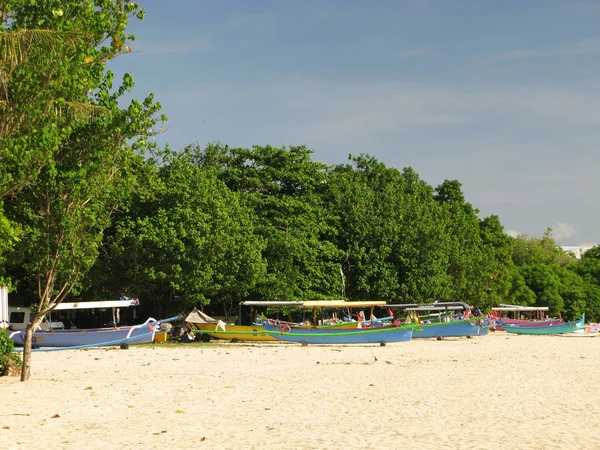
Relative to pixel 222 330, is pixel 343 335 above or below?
below

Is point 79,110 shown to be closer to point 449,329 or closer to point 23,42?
point 23,42

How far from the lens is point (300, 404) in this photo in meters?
16.5

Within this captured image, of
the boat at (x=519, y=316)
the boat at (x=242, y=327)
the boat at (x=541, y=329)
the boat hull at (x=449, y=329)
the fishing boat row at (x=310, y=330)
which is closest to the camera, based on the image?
the fishing boat row at (x=310, y=330)

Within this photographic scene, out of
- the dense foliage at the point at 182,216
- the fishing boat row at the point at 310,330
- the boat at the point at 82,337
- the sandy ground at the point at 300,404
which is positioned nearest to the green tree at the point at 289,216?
the dense foliage at the point at 182,216

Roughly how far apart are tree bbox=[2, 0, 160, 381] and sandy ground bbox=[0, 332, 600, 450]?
3.55m

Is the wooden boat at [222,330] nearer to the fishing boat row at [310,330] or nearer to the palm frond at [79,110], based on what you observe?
the fishing boat row at [310,330]

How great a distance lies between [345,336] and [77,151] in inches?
916

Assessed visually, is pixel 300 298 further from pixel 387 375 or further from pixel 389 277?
pixel 387 375

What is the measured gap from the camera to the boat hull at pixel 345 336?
3984cm

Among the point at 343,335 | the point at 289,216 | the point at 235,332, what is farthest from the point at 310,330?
the point at 289,216

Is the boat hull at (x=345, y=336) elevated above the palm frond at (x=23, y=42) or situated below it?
below

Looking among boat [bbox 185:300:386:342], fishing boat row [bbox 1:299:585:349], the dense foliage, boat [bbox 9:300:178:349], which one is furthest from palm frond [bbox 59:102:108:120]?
boat [bbox 185:300:386:342]

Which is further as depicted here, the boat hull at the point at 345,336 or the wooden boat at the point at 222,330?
the wooden boat at the point at 222,330

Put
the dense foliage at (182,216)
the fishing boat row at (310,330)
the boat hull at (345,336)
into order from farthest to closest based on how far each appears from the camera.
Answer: the fishing boat row at (310,330), the boat hull at (345,336), the dense foliage at (182,216)
